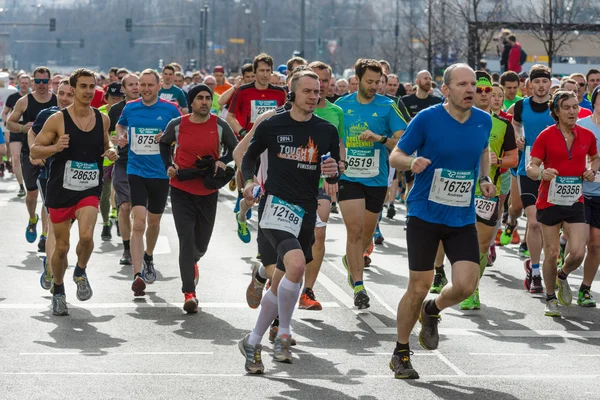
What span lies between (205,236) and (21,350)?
8.30 feet

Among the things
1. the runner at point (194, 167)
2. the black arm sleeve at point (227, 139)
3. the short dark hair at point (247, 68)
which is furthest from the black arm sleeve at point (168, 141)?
the short dark hair at point (247, 68)

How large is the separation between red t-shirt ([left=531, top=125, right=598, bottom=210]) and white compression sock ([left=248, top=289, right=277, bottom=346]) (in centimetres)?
351

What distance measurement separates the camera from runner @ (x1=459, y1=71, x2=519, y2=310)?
10.5m

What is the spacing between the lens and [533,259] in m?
11.9

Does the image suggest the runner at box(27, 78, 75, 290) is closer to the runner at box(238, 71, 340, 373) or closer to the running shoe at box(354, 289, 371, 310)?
the running shoe at box(354, 289, 371, 310)

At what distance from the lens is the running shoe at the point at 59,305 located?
1030 cm

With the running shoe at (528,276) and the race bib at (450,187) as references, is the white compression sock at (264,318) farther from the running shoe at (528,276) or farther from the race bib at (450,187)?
the running shoe at (528,276)

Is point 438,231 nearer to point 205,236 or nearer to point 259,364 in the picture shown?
point 259,364

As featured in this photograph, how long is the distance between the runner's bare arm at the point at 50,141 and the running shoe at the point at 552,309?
420 cm

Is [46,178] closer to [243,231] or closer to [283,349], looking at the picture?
[283,349]

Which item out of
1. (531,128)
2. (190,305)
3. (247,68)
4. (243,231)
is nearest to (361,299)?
(190,305)

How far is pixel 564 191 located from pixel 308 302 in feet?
7.72

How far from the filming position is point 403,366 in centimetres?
797

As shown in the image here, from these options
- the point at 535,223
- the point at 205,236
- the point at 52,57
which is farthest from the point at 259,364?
the point at 52,57
